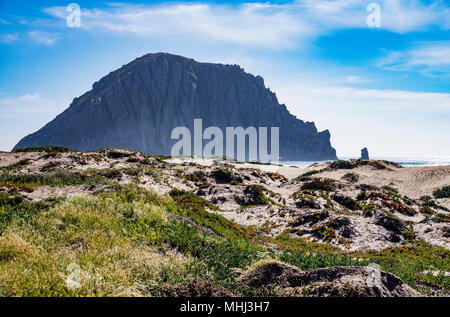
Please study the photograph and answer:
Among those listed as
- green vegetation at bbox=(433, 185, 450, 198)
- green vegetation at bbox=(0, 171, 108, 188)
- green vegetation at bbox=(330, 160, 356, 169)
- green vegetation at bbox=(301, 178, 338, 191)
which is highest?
green vegetation at bbox=(330, 160, 356, 169)

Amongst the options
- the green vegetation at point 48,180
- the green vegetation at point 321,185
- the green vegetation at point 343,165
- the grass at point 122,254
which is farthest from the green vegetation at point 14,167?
the green vegetation at point 343,165

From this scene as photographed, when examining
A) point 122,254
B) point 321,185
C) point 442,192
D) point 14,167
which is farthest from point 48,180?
point 442,192

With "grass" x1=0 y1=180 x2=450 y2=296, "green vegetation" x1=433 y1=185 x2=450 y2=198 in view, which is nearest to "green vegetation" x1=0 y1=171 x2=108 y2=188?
"grass" x1=0 y1=180 x2=450 y2=296

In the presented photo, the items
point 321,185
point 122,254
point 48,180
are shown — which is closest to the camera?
point 122,254

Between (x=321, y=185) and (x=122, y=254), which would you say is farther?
(x=321, y=185)

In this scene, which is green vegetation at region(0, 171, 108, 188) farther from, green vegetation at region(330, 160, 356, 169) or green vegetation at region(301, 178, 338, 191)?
green vegetation at region(330, 160, 356, 169)

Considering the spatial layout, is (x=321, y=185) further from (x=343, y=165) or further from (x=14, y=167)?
(x=14, y=167)

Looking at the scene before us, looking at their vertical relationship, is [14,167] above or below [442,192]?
above

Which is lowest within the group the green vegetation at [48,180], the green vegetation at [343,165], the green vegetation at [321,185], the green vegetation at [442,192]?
the green vegetation at [442,192]

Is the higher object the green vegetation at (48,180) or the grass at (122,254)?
the green vegetation at (48,180)

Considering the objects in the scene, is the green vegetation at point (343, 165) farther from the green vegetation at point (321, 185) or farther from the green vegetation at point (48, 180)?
the green vegetation at point (48, 180)
